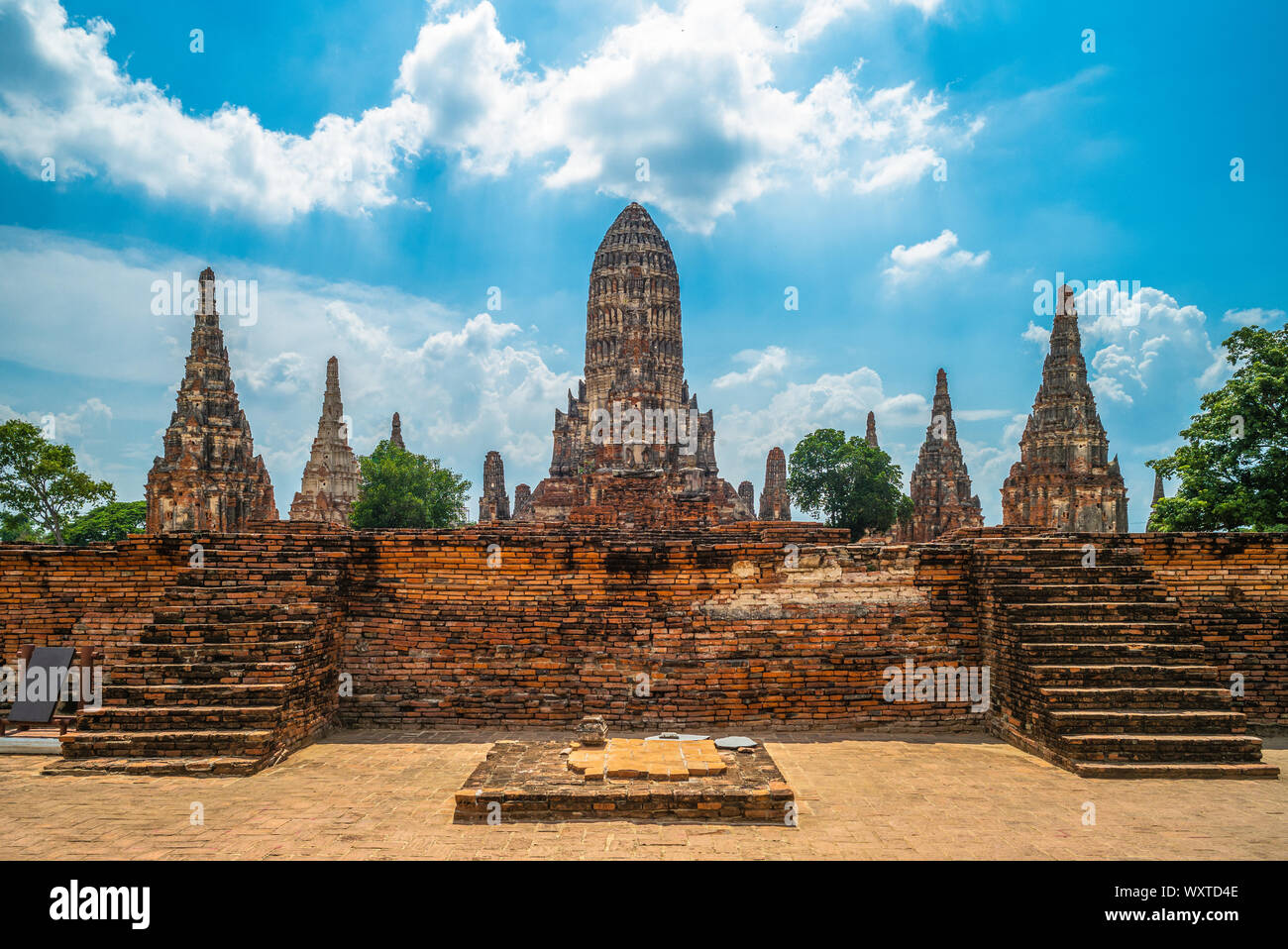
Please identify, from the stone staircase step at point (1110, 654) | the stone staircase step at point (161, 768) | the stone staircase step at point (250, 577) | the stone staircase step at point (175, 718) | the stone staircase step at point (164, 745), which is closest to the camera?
the stone staircase step at point (161, 768)

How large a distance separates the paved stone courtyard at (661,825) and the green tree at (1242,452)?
11734 millimetres

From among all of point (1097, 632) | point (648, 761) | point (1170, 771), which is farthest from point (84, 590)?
point (1170, 771)

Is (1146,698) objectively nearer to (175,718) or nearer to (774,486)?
(175,718)

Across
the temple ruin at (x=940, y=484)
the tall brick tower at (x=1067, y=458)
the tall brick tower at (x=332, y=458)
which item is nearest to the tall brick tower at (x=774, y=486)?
the temple ruin at (x=940, y=484)

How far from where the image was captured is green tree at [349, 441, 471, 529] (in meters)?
39.2

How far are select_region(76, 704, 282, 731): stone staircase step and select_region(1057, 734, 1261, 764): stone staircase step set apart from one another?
770 cm

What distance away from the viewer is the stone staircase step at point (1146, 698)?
292 inches

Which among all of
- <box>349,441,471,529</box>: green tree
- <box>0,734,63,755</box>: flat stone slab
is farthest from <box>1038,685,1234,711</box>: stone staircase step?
<box>349,441,471,529</box>: green tree

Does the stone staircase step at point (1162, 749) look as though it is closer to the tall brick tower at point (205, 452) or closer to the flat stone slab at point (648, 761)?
the flat stone slab at point (648, 761)

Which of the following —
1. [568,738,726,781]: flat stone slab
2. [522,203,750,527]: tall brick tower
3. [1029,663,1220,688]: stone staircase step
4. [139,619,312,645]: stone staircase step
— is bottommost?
[568,738,726,781]: flat stone slab

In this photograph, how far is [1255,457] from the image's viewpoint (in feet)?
55.4

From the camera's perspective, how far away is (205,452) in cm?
3188

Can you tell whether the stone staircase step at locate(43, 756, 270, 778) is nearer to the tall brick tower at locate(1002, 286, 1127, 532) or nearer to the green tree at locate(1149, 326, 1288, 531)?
the green tree at locate(1149, 326, 1288, 531)

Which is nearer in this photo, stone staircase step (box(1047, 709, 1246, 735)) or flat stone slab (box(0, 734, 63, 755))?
stone staircase step (box(1047, 709, 1246, 735))
